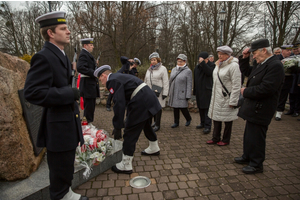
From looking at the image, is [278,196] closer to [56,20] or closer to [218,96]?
[218,96]

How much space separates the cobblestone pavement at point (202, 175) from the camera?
2.61m

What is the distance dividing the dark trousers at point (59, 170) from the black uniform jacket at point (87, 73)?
2.78 m

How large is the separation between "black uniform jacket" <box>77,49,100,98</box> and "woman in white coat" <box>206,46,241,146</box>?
280 centimetres

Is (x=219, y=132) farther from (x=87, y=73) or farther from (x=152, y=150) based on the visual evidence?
(x=87, y=73)

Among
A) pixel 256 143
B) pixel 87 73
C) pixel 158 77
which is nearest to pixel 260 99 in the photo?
pixel 256 143

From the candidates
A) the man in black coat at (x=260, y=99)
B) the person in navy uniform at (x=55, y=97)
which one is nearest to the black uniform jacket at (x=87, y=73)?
the person in navy uniform at (x=55, y=97)

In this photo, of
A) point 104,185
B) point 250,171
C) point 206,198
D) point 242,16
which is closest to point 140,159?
point 104,185

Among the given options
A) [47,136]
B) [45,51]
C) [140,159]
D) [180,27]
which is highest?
[180,27]

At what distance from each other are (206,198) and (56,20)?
8.81ft

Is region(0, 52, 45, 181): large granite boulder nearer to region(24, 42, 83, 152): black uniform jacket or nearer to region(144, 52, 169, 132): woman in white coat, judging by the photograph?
region(24, 42, 83, 152): black uniform jacket

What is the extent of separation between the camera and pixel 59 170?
193 centimetres

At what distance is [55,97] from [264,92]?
2720mm

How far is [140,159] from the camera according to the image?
141 inches

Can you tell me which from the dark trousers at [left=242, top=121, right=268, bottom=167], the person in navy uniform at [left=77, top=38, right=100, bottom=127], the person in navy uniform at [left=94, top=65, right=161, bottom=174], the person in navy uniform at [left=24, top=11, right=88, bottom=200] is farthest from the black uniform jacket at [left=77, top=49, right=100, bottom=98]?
the dark trousers at [left=242, top=121, right=268, bottom=167]
